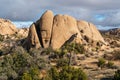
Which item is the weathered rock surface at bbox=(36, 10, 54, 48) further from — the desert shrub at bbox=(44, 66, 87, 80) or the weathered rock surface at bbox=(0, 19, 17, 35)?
the weathered rock surface at bbox=(0, 19, 17, 35)

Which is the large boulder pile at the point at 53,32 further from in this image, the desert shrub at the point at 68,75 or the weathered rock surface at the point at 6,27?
the weathered rock surface at the point at 6,27

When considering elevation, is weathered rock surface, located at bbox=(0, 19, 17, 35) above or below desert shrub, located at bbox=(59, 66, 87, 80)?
above

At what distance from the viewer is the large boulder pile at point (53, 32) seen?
192 ft

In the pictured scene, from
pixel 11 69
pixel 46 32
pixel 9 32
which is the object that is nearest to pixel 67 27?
pixel 46 32

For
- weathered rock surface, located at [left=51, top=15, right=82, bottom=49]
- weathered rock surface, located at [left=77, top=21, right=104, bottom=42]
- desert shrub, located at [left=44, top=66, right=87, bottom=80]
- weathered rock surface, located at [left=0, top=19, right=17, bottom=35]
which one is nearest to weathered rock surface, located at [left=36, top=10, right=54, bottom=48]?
weathered rock surface, located at [left=51, top=15, right=82, bottom=49]

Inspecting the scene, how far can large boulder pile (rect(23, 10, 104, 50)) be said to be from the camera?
5859 cm

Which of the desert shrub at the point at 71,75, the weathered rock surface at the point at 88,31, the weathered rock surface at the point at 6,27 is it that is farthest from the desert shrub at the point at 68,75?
the weathered rock surface at the point at 6,27

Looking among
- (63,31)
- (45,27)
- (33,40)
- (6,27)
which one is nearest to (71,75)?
(33,40)

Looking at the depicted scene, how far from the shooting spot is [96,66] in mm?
44219

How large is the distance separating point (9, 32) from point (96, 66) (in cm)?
6967

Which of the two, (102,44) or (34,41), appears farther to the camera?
(102,44)

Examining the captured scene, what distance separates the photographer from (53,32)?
5966 centimetres

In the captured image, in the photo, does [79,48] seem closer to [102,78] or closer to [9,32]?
[102,78]

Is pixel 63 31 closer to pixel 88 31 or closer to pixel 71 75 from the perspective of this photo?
pixel 88 31
